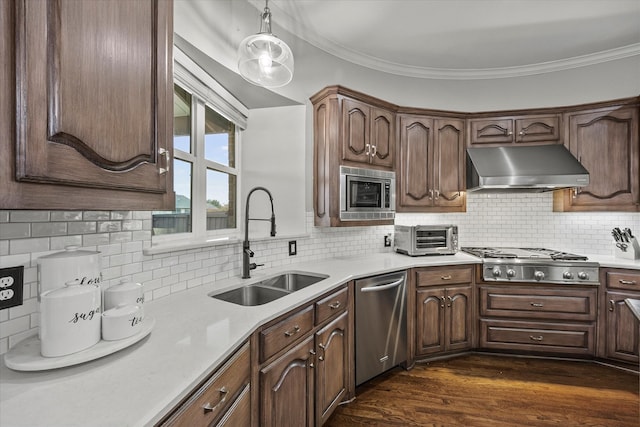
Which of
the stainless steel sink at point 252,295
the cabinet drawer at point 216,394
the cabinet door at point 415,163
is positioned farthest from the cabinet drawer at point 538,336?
the cabinet drawer at point 216,394

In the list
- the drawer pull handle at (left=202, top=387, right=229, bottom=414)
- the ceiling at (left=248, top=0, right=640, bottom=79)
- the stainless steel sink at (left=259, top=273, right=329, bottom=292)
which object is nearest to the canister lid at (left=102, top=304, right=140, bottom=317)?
the drawer pull handle at (left=202, top=387, right=229, bottom=414)

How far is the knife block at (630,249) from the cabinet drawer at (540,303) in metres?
0.53

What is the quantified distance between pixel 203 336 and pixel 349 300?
1.18 m

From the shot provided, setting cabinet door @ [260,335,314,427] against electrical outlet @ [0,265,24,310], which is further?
cabinet door @ [260,335,314,427]

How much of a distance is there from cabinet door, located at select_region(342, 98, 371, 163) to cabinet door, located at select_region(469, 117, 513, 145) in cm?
122

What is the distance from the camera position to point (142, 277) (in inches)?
55.6

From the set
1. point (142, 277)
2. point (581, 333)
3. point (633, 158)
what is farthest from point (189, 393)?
point (633, 158)

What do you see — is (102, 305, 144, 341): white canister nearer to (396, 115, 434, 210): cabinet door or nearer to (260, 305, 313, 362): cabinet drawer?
(260, 305, 313, 362): cabinet drawer

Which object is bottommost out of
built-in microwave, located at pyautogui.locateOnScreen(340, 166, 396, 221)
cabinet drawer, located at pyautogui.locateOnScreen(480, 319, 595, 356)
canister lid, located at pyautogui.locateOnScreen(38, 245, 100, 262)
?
cabinet drawer, located at pyautogui.locateOnScreen(480, 319, 595, 356)

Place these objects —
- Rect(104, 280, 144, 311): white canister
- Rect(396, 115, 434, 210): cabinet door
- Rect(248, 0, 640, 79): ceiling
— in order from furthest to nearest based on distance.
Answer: Rect(396, 115, 434, 210): cabinet door
Rect(248, 0, 640, 79): ceiling
Rect(104, 280, 144, 311): white canister

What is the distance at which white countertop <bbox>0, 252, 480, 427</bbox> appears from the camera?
2.07ft

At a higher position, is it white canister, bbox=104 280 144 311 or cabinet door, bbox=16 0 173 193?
cabinet door, bbox=16 0 173 193

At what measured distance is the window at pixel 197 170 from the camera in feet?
5.92

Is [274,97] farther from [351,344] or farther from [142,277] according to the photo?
[351,344]
